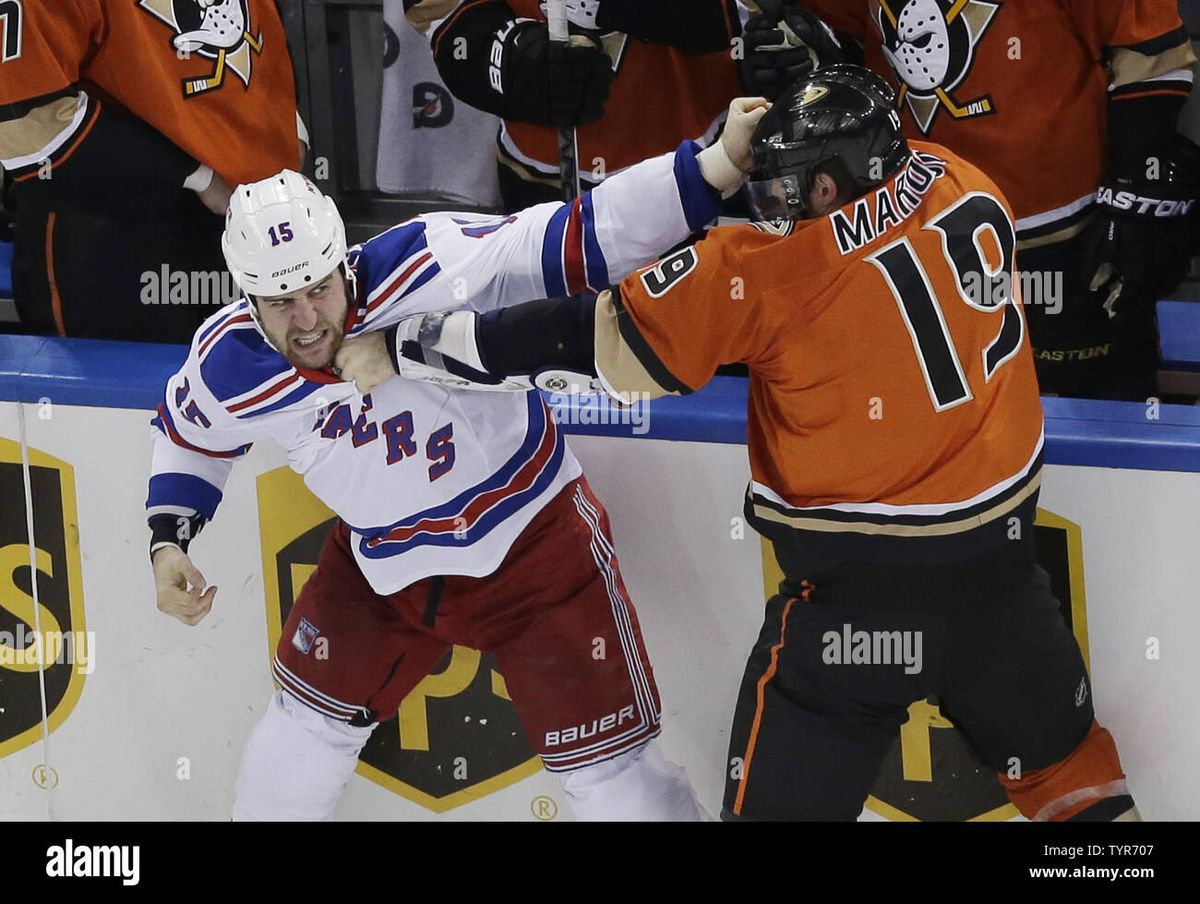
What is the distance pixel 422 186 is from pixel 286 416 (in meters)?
1.12

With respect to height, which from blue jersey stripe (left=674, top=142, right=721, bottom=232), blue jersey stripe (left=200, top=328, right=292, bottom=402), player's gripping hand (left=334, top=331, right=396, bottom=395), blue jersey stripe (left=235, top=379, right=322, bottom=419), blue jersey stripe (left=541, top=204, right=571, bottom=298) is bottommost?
blue jersey stripe (left=235, top=379, right=322, bottom=419)

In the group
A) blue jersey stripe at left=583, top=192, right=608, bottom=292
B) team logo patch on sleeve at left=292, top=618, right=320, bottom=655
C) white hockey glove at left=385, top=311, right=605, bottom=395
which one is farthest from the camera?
team logo patch on sleeve at left=292, top=618, right=320, bottom=655

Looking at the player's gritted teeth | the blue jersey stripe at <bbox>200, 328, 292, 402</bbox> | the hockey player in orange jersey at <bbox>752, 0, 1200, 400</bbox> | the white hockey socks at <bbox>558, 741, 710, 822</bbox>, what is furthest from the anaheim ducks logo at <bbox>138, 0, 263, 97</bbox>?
the white hockey socks at <bbox>558, 741, 710, 822</bbox>

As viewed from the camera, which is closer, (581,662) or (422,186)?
(581,662)

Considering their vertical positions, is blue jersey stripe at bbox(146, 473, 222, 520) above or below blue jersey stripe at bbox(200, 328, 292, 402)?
below

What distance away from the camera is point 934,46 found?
2.55m

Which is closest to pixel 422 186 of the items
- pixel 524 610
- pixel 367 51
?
pixel 367 51

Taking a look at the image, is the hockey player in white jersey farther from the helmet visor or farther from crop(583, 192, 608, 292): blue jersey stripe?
the helmet visor

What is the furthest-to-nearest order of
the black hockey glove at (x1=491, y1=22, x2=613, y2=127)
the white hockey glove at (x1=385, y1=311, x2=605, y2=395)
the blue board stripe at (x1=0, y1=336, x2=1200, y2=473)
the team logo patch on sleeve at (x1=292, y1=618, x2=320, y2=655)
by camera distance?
the black hockey glove at (x1=491, y1=22, x2=613, y2=127)
the team logo patch on sleeve at (x1=292, y1=618, x2=320, y2=655)
the blue board stripe at (x1=0, y1=336, x2=1200, y2=473)
the white hockey glove at (x1=385, y1=311, x2=605, y2=395)

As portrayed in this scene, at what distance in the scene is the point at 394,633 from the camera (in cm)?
248

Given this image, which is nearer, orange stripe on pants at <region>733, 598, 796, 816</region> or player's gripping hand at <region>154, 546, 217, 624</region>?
orange stripe on pants at <region>733, 598, 796, 816</region>

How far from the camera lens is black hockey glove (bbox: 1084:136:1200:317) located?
256 centimetres

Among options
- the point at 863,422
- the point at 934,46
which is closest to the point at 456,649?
the point at 863,422

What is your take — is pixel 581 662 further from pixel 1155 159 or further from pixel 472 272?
pixel 1155 159
